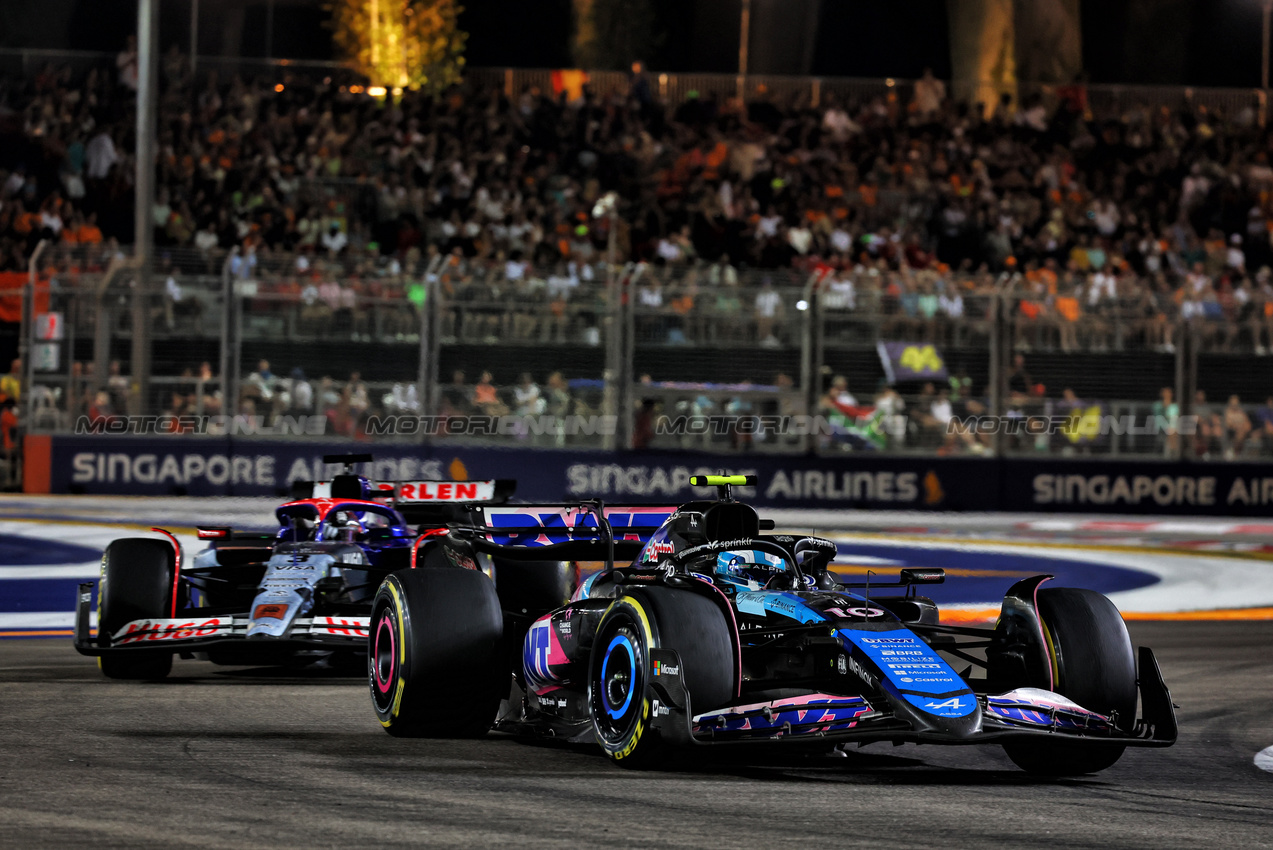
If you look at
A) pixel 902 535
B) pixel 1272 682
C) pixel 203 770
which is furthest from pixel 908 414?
pixel 203 770

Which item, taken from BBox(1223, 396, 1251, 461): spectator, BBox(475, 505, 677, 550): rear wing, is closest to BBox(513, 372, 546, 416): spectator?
BBox(1223, 396, 1251, 461): spectator

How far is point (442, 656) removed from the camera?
7.88m

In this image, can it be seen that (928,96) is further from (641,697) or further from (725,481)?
(641,697)

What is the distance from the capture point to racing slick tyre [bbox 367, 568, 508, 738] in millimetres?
7871

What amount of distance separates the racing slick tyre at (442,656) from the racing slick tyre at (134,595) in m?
2.59

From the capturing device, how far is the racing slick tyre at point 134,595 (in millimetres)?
10164

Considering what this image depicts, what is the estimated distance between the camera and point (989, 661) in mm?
7523

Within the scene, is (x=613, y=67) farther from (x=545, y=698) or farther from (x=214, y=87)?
(x=545, y=698)

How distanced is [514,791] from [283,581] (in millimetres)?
3798

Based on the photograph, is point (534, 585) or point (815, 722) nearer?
point (815, 722)

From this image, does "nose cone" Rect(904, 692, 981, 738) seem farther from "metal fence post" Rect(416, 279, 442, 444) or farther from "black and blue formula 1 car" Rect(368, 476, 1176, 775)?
"metal fence post" Rect(416, 279, 442, 444)

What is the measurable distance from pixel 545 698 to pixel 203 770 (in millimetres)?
1535

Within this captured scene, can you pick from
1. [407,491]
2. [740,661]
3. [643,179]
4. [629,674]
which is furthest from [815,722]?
[643,179]

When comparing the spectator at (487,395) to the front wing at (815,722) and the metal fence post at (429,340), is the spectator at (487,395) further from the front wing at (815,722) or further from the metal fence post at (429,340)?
the front wing at (815,722)
